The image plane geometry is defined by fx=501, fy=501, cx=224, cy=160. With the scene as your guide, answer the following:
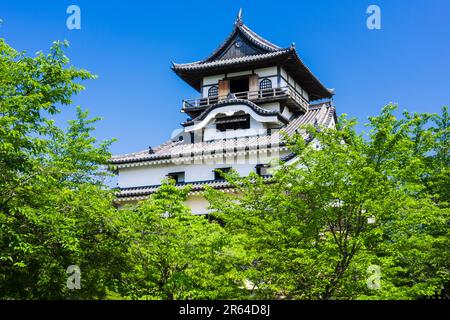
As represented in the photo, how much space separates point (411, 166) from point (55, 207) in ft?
31.2

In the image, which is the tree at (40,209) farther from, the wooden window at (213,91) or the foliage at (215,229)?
the wooden window at (213,91)

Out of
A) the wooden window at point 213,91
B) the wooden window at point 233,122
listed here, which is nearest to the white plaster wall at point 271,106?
the wooden window at point 233,122

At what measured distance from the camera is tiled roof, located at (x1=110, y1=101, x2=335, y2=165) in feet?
93.7

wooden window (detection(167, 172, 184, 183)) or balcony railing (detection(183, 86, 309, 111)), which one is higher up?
balcony railing (detection(183, 86, 309, 111))

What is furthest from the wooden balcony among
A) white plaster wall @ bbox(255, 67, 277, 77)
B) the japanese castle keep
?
white plaster wall @ bbox(255, 67, 277, 77)

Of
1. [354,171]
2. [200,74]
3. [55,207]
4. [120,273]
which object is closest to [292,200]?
[354,171]

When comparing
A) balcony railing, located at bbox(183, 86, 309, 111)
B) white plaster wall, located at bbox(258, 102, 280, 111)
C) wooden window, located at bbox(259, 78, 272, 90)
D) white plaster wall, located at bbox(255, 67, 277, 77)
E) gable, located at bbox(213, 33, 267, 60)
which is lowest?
white plaster wall, located at bbox(258, 102, 280, 111)

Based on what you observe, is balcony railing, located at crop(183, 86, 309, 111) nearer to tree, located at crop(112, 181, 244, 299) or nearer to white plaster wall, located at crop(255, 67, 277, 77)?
white plaster wall, located at crop(255, 67, 277, 77)

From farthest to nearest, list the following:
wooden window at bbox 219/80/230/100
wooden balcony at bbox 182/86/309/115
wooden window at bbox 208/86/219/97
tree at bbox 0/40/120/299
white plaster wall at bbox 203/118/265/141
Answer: wooden window at bbox 208/86/219/97, wooden window at bbox 219/80/230/100, wooden balcony at bbox 182/86/309/115, white plaster wall at bbox 203/118/265/141, tree at bbox 0/40/120/299

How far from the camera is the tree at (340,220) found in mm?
13172

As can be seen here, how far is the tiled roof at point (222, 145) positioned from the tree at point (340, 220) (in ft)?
42.6

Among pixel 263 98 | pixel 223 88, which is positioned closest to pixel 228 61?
pixel 223 88

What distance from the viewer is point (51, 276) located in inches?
483
